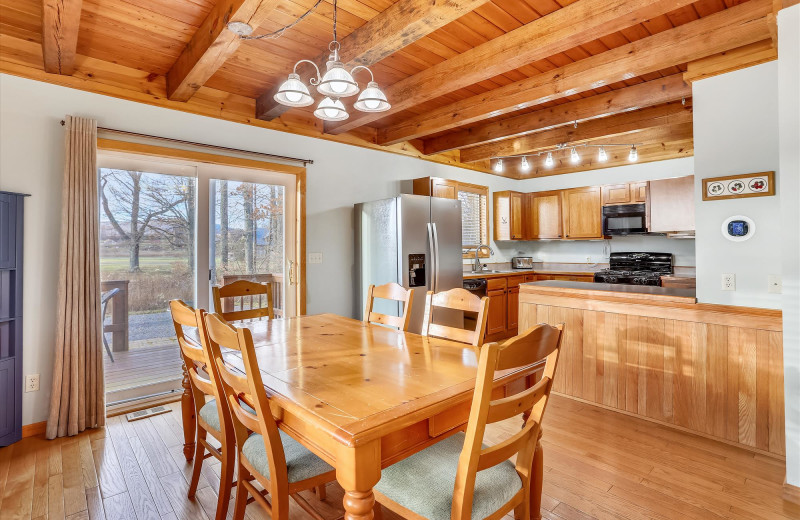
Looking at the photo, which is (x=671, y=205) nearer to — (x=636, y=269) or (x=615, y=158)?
(x=636, y=269)

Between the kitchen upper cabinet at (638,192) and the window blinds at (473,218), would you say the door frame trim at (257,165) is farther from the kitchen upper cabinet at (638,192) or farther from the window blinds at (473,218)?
the kitchen upper cabinet at (638,192)

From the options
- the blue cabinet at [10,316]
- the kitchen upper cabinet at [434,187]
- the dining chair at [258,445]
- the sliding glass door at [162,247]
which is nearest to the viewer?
the dining chair at [258,445]

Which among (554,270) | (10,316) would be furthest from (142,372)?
(554,270)

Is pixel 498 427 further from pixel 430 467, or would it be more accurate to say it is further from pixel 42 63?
pixel 42 63

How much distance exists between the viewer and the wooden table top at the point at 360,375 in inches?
45.1

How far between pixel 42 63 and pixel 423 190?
3.48 meters

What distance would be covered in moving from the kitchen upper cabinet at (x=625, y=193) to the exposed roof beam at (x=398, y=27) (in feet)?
13.5

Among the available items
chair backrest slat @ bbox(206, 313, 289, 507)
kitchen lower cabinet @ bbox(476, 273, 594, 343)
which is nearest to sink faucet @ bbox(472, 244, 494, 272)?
kitchen lower cabinet @ bbox(476, 273, 594, 343)

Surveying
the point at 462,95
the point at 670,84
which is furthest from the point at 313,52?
the point at 670,84

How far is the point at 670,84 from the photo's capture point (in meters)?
3.25

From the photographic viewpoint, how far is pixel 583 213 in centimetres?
574

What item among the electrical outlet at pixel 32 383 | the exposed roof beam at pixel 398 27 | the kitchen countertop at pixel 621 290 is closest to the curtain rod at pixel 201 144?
the exposed roof beam at pixel 398 27

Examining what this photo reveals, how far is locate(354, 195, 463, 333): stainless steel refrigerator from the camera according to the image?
12.9ft

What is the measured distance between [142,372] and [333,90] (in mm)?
2840
